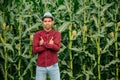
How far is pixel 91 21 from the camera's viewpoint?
6691mm

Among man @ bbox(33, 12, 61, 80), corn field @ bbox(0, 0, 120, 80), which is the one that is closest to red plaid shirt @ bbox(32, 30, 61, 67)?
man @ bbox(33, 12, 61, 80)

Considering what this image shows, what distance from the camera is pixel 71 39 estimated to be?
6078 mm

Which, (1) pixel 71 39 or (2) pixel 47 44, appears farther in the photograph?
(1) pixel 71 39

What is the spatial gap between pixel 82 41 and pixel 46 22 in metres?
1.66

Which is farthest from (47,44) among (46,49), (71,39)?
(71,39)

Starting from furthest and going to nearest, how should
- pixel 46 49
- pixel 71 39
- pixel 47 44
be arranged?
pixel 71 39, pixel 46 49, pixel 47 44

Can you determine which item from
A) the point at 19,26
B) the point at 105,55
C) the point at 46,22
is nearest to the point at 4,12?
the point at 19,26

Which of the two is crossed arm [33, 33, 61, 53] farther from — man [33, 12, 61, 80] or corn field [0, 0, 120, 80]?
corn field [0, 0, 120, 80]

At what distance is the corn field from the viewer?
612cm

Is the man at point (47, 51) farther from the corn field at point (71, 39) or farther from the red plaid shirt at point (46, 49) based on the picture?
the corn field at point (71, 39)

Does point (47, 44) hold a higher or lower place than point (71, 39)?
higher

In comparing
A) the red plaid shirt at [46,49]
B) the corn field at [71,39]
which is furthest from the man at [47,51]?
the corn field at [71,39]

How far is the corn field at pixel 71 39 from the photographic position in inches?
Answer: 241

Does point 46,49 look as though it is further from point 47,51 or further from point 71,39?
point 71,39
